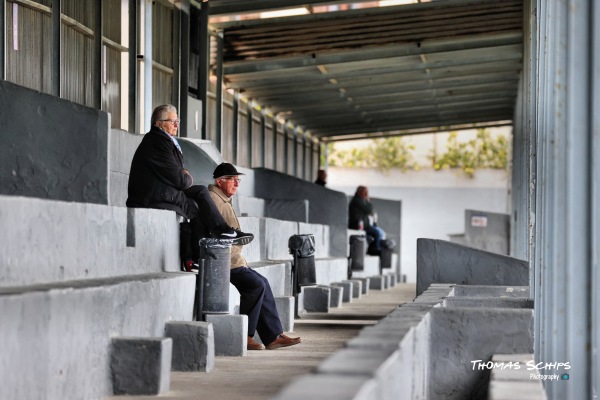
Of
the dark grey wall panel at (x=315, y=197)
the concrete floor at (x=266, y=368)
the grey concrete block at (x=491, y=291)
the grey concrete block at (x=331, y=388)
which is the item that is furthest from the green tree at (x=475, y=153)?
the grey concrete block at (x=331, y=388)

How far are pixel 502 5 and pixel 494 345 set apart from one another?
11.9m

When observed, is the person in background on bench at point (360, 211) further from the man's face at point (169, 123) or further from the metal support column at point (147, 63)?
Result: the man's face at point (169, 123)

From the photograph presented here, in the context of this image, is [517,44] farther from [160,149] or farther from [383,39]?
[160,149]

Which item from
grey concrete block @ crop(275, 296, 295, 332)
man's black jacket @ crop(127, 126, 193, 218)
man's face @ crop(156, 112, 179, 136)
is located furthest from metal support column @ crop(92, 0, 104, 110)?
man's black jacket @ crop(127, 126, 193, 218)

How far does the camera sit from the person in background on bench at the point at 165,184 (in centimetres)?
977

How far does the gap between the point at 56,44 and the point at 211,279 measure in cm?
473

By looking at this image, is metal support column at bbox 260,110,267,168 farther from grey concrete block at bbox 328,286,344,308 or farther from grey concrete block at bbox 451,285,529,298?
grey concrete block at bbox 451,285,529,298

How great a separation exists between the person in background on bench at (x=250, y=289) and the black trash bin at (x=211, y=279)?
2.32 ft

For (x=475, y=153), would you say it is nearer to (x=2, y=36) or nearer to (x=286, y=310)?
(x=286, y=310)

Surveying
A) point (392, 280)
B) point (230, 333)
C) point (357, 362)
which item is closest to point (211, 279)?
point (230, 333)

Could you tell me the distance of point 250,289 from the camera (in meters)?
10.2

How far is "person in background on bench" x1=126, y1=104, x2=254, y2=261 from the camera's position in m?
9.77

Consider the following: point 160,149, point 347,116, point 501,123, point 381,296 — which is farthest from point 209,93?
point 501,123

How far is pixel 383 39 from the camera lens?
67.0 ft
